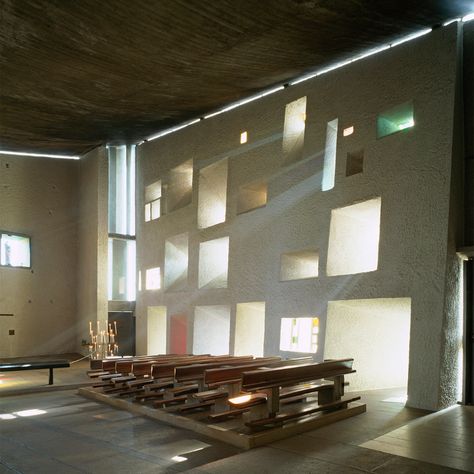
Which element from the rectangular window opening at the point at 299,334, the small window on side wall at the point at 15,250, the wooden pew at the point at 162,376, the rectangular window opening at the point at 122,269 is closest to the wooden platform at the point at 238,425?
the wooden pew at the point at 162,376

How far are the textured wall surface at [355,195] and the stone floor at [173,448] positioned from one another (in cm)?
153

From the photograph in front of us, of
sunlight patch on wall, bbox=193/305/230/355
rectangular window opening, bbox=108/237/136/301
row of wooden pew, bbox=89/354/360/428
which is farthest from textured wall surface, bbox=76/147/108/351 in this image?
row of wooden pew, bbox=89/354/360/428

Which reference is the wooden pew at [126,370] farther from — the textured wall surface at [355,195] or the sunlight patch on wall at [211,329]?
the sunlight patch on wall at [211,329]

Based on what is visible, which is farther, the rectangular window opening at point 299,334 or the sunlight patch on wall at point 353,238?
the rectangular window opening at point 299,334

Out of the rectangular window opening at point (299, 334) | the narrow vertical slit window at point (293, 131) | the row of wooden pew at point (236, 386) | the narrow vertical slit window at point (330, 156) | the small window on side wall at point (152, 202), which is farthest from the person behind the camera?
the small window on side wall at point (152, 202)

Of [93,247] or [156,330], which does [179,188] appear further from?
[156,330]

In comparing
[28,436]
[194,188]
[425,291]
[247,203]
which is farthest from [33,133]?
[425,291]

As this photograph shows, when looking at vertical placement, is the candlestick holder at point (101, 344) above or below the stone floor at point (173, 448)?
below

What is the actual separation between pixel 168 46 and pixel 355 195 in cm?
350

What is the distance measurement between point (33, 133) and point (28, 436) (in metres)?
8.33

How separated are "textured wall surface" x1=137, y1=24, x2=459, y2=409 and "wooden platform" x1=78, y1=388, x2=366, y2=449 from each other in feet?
4.80

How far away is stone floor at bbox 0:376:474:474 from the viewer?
12.8 feet

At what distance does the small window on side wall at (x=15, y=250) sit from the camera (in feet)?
42.5

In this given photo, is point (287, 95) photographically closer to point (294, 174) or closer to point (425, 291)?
point (294, 174)
